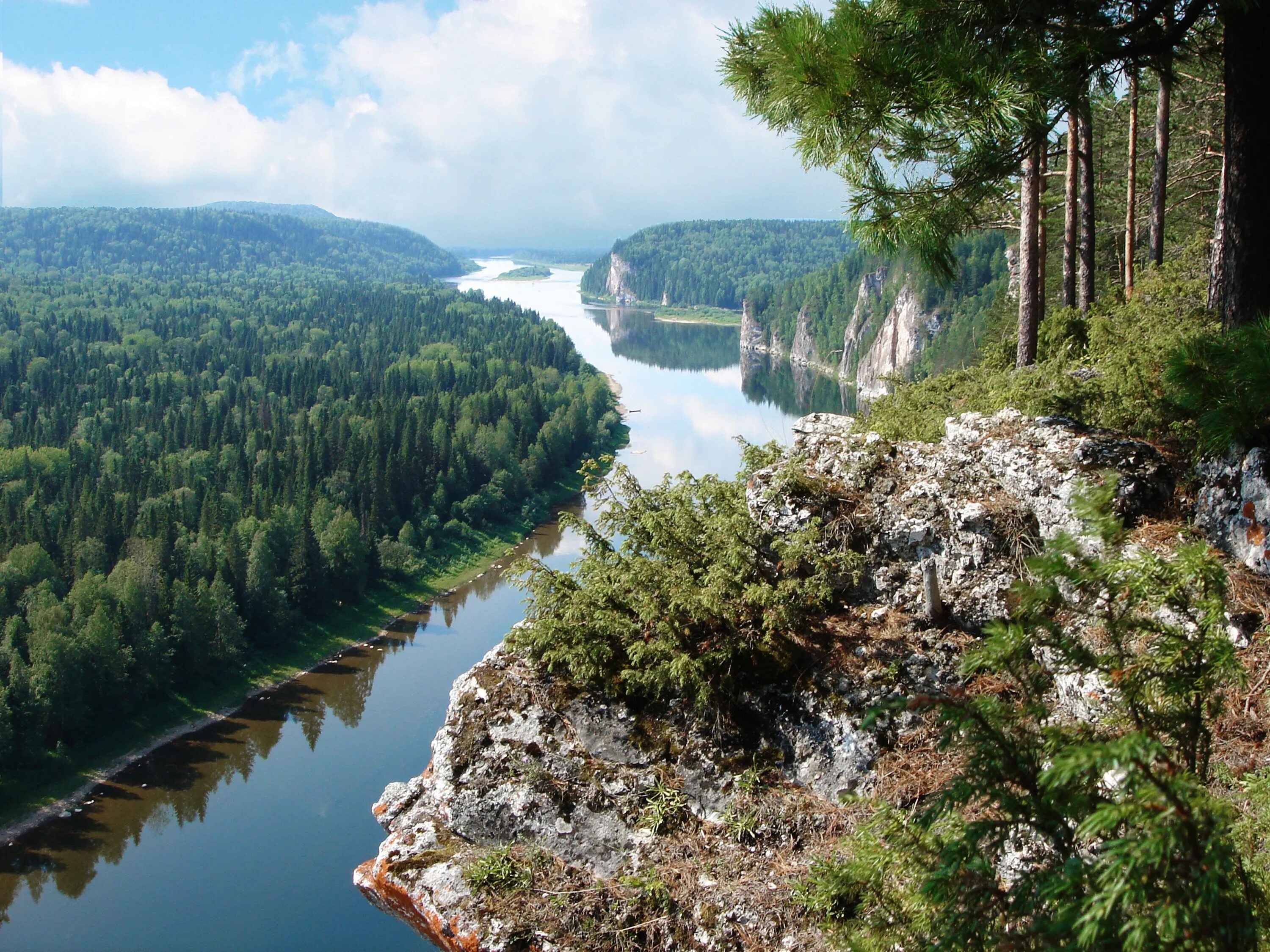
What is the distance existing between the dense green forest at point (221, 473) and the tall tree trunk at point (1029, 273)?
3319 centimetres

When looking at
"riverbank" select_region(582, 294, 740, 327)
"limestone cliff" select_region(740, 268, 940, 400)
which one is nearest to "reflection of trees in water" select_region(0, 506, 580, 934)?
"limestone cliff" select_region(740, 268, 940, 400)

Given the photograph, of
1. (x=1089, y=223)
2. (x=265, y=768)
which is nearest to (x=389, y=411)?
(x=265, y=768)

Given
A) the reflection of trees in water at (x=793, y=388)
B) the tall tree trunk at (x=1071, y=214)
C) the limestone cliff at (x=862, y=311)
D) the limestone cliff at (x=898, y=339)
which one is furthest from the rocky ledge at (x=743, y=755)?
the limestone cliff at (x=862, y=311)

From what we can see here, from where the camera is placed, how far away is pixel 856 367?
296ft

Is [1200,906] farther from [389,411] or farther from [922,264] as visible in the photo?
[389,411]

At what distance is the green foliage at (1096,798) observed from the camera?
2160 millimetres

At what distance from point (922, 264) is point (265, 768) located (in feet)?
99.4

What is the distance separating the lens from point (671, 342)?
132m

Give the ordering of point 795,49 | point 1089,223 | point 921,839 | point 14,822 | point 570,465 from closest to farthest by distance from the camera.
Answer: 1. point 921,839
2. point 795,49
3. point 1089,223
4. point 14,822
5. point 570,465

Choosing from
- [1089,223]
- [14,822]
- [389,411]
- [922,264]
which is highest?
[1089,223]

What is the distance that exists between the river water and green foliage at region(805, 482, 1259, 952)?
382 inches

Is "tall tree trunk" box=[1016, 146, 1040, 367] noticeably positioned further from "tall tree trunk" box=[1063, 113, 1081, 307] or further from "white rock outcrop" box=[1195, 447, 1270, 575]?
"white rock outcrop" box=[1195, 447, 1270, 575]

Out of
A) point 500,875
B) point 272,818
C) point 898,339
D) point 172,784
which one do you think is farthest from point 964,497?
point 898,339

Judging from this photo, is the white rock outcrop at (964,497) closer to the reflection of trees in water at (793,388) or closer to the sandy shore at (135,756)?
the sandy shore at (135,756)
